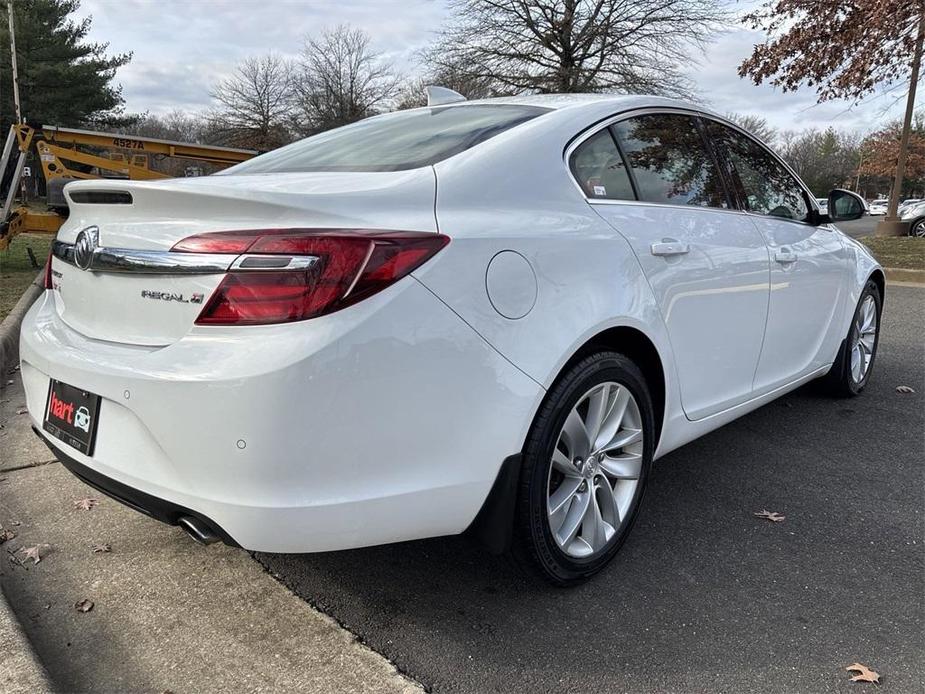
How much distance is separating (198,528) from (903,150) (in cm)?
1886

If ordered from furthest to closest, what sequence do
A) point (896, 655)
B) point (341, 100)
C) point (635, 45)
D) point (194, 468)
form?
point (341, 100) → point (635, 45) → point (896, 655) → point (194, 468)

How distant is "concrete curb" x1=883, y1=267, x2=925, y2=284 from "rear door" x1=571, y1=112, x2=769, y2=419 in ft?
27.5

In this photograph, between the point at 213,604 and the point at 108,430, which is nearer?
the point at 108,430

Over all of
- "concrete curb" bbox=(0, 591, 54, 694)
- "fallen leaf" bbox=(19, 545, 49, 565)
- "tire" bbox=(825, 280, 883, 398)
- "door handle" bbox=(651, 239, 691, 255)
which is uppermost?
"door handle" bbox=(651, 239, 691, 255)

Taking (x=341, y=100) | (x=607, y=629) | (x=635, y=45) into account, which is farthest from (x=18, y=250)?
(x=341, y=100)

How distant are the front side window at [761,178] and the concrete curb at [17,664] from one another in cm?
310

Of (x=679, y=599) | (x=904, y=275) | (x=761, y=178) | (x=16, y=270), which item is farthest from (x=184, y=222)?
(x=904, y=275)

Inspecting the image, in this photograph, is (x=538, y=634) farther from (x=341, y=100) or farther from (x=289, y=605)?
(x=341, y=100)

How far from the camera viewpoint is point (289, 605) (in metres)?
2.21

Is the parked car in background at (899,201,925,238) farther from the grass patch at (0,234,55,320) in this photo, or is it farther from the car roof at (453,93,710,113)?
the grass patch at (0,234,55,320)

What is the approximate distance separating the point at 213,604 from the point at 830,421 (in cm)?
343

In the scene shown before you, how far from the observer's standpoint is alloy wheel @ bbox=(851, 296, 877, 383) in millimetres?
4297

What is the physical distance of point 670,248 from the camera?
249 cm

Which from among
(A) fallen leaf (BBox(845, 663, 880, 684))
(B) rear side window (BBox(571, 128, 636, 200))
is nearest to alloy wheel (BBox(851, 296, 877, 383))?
(B) rear side window (BBox(571, 128, 636, 200))
